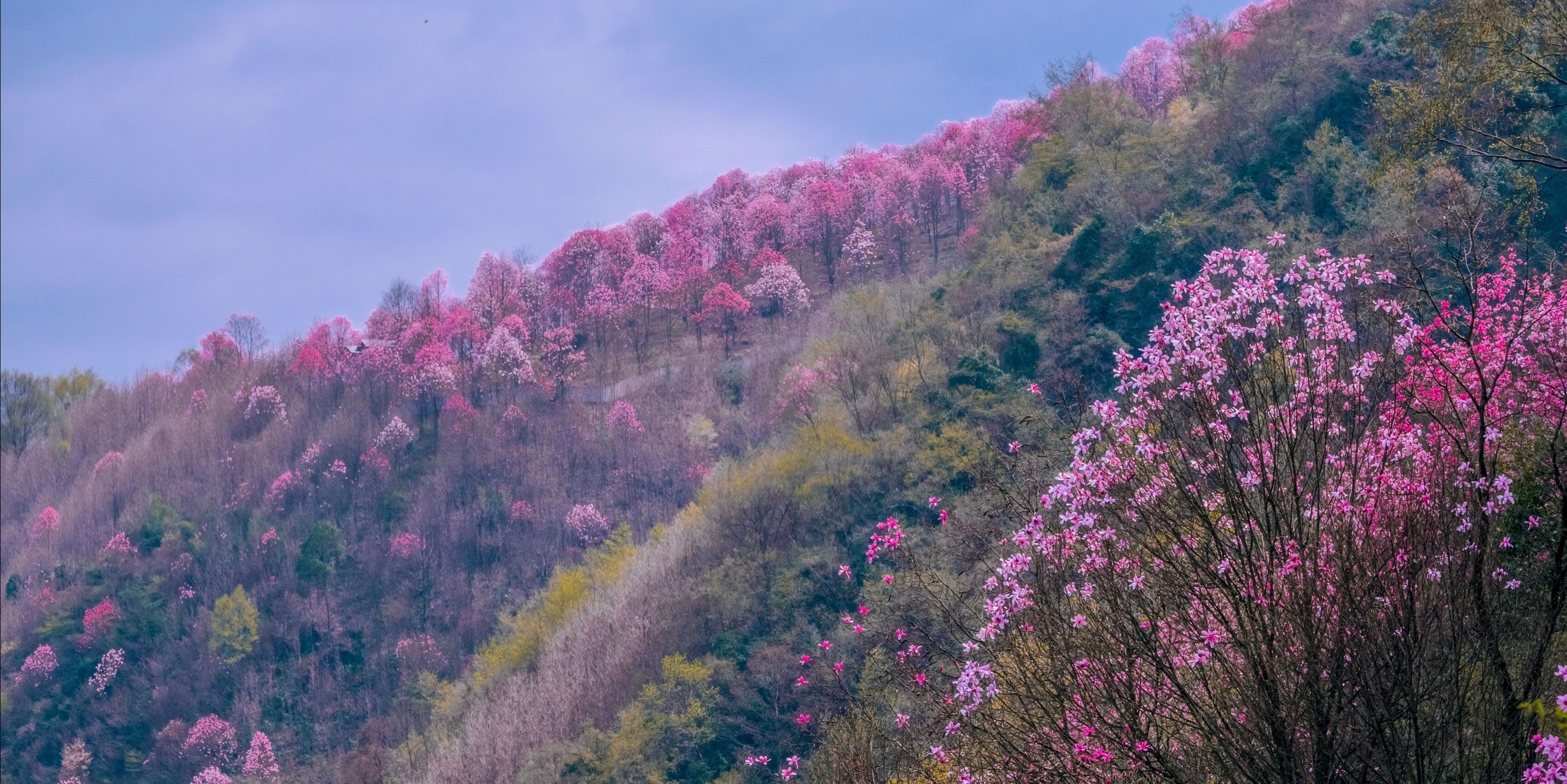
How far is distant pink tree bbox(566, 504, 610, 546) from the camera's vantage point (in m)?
62.0

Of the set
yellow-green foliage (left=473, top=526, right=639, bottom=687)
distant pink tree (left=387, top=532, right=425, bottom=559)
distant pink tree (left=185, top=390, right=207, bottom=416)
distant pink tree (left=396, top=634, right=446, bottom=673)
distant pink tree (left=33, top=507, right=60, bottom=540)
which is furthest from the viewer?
distant pink tree (left=185, top=390, right=207, bottom=416)

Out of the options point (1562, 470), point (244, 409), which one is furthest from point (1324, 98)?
point (244, 409)

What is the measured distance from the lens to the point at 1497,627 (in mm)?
6938

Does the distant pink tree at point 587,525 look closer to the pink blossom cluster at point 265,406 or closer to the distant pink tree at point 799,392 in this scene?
the distant pink tree at point 799,392

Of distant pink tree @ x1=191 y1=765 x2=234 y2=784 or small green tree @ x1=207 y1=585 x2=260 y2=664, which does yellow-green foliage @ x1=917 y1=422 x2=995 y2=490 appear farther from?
small green tree @ x1=207 y1=585 x2=260 y2=664

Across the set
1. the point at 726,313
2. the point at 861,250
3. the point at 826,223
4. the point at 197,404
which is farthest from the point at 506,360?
the point at 197,404

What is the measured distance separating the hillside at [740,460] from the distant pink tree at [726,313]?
0.86 ft

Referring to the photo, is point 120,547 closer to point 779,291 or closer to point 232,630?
point 232,630

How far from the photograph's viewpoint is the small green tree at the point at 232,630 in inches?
2297

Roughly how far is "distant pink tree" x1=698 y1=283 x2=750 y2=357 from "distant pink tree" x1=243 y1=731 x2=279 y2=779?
32.6 meters

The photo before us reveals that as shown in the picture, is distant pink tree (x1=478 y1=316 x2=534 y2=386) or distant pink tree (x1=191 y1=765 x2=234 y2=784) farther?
distant pink tree (x1=478 y1=316 x2=534 y2=386)

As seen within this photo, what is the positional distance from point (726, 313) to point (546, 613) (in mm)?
24519

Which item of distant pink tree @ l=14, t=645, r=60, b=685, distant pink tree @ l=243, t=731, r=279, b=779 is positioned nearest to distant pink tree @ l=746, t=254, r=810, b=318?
distant pink tree @ l=243, t=731, r=279, b=779

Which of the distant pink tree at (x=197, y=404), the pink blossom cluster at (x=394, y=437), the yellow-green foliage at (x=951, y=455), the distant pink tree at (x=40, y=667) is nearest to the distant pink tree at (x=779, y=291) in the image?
the pink blossom cluster at (x=394, y=437)
